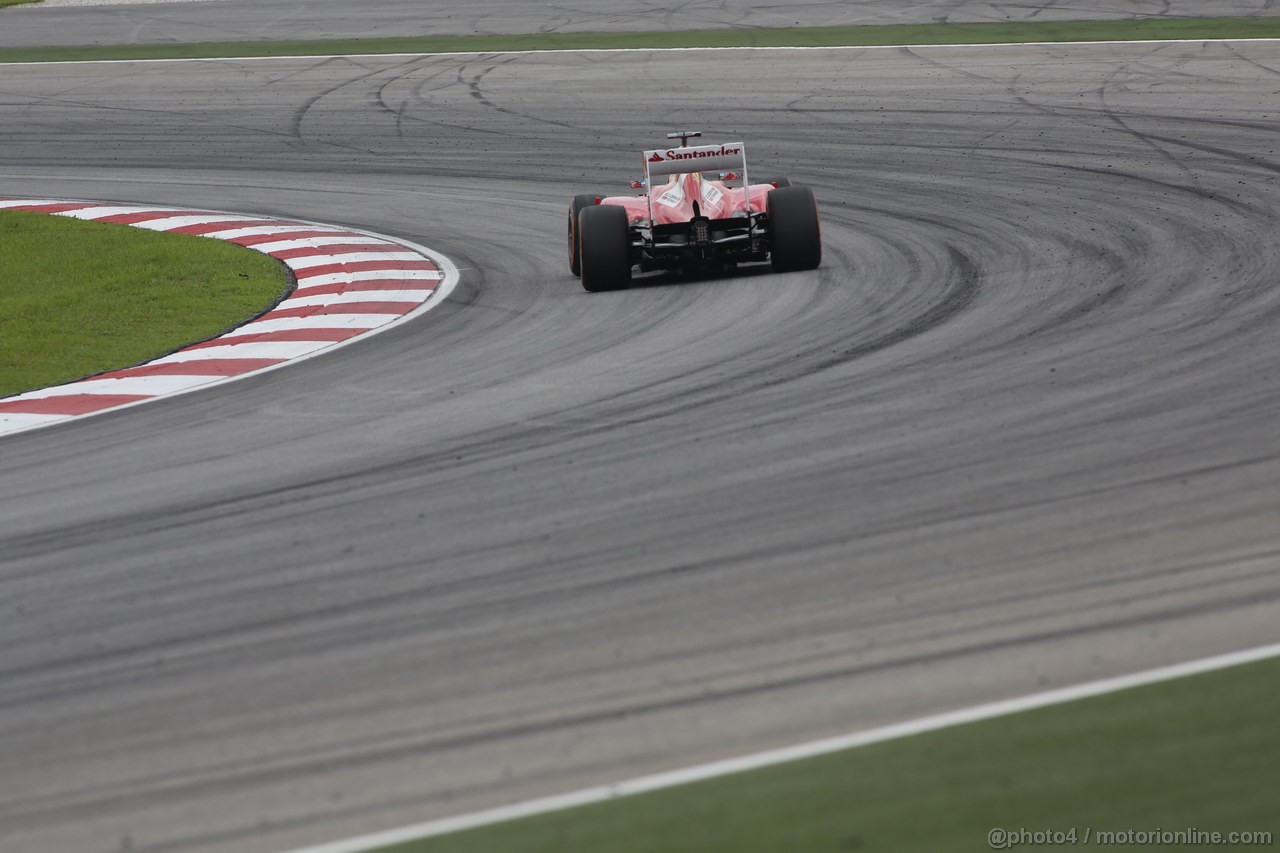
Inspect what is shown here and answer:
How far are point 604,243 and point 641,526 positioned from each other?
556cm

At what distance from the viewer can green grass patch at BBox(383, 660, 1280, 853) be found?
3.71 meters

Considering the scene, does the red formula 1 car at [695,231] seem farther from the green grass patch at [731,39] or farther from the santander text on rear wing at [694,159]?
the green grass patch at [731,39]

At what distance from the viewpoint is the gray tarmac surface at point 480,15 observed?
25188 mm

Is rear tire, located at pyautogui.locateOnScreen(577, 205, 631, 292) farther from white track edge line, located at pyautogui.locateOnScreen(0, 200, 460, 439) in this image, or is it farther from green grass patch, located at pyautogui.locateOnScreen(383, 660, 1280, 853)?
green grass patch, located at pyautogui.locateOnScreen(383, 660, 1280, 853)

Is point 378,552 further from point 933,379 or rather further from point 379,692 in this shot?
point 933,379

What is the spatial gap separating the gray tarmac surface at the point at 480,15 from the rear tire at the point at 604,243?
15093 millimetres

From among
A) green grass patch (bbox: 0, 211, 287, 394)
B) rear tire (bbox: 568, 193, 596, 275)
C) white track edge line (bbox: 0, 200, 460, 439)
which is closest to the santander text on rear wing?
rear tire (bbox: 568, 193, 596, 275)

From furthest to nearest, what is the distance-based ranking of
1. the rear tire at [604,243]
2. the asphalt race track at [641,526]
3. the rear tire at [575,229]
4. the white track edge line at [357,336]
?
1. the rear tire at [575,229]
2. the rear tire at [604,243]
3. the white track edge line at [357,336]
4. the asphalt race track at [641,526]

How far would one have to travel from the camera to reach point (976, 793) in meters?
3.88

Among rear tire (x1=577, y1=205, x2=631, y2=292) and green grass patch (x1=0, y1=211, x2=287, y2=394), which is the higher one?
rear tire (x1=577, y1=205, x2=631, y2=292)

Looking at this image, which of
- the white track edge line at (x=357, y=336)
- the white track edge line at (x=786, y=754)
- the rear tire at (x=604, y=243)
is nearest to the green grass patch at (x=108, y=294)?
the white track edge line at (x=357, y=336)

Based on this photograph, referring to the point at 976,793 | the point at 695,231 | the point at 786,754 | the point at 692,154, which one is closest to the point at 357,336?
the point at 695,231

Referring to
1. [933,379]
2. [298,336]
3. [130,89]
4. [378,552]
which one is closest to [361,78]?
[130,89]

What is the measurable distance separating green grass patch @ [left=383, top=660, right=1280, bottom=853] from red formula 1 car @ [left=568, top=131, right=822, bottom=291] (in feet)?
24.5
